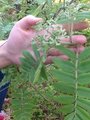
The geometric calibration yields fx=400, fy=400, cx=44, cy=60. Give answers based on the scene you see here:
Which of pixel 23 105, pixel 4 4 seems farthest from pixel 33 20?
pixel 4 4

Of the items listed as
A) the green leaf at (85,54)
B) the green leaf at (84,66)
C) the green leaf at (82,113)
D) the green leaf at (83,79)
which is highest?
the green leaf at (85,54)

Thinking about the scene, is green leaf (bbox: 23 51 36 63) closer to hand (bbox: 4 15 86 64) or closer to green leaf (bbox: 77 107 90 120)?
hand (bbox: 4 15 86 64)

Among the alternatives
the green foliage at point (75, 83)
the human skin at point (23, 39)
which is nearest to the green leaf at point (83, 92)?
the green foliage at point (75, 83)

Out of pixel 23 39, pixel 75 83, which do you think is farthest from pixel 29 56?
pixel 75 83

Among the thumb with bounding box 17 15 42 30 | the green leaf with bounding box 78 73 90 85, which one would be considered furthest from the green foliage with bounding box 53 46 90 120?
the thumb with bounding box 17 15 42 30

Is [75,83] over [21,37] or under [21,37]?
under

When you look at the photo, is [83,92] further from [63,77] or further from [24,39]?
[24,39]

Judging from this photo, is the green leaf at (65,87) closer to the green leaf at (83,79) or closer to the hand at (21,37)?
the green leaf at (83,79)

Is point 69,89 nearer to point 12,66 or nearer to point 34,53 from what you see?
point 34,53
